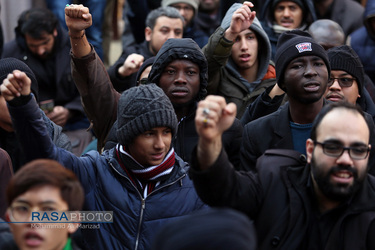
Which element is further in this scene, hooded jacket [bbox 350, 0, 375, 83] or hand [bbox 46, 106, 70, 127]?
hooded jacket [bbox 350, 0, 375, 83]

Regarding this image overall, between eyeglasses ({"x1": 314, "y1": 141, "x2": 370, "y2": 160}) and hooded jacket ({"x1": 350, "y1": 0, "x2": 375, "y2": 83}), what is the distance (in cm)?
351

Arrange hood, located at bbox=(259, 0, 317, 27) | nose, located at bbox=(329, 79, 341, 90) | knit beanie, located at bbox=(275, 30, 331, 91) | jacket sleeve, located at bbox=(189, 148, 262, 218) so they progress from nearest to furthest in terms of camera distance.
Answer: jacket sleeve, located at bbox=(189, 148, 262, 218), knit beanie, located at bbox=(275, 30, 331, 91), nose, located at bbox=(329, 79, 341, 90), hood, located at bbox=(259, 0, 317, 27)

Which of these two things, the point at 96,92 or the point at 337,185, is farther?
the point at 96,92

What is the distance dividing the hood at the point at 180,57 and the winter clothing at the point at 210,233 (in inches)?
89.8

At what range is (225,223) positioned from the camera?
9.53ft

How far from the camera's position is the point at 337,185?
3549 millimetres

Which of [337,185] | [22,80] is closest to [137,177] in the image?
[22,80]

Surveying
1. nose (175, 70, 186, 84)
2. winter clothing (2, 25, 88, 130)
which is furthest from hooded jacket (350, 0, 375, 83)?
winter clothing (2, 25, 88, 130)

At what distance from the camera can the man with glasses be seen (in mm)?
3504

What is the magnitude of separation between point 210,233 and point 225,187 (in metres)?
0.68

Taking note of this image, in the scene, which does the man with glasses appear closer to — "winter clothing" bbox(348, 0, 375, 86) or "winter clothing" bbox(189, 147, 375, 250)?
"winter clothing" bbox(189, 147, 375, 250)

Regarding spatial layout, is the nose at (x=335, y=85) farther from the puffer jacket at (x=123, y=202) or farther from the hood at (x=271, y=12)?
the hood at (x=271, y=12)

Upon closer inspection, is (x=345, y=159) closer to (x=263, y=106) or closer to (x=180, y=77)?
(x=263, y=106)

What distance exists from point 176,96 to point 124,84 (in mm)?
1251
